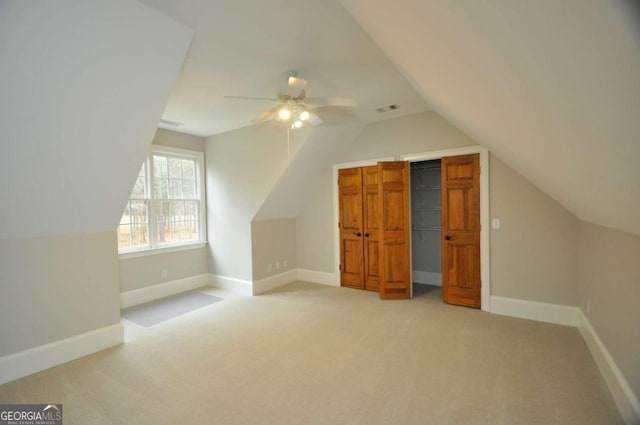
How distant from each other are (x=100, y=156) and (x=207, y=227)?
115 inches

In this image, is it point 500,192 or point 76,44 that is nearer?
point 76,44

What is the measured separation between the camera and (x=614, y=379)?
2051mm

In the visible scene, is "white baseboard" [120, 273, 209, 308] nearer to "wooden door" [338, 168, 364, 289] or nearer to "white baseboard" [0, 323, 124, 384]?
"white baseboard" [0, 323, 124, 384]

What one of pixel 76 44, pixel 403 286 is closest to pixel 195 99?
pixel 76 44

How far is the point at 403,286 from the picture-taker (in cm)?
422

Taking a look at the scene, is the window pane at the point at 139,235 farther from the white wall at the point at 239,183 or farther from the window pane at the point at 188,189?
the white wall at the point at 239,183

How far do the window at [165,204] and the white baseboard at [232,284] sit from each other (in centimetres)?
78

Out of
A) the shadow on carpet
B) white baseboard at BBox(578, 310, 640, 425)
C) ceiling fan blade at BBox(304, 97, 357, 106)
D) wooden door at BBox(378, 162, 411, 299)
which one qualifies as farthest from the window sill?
white baseboard at BBox(578, 310, 640, 425)

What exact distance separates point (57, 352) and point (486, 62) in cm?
412

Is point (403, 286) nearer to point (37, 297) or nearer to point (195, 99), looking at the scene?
point (195, 99)

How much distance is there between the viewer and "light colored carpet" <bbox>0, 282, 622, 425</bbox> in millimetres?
1939

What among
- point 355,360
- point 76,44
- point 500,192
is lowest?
point 355,360

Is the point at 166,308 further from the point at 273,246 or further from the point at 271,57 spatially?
the point at 271,57

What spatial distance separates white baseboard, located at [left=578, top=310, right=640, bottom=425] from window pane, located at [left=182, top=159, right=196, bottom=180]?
5.87 m
